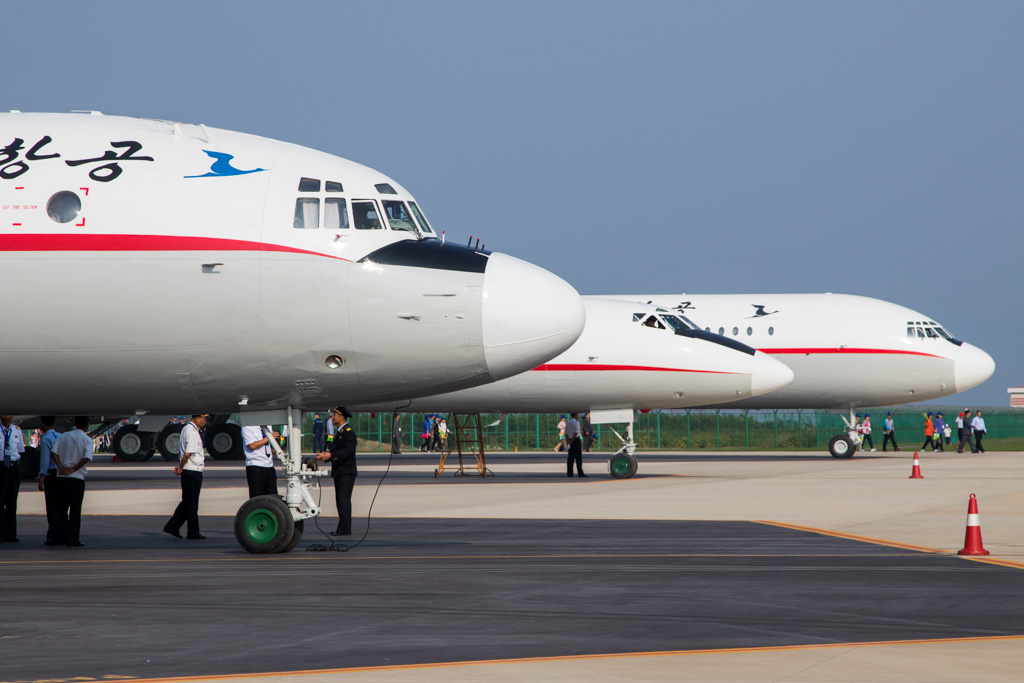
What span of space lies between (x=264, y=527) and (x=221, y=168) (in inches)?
194

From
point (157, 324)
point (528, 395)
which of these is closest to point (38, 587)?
point (157, 324)

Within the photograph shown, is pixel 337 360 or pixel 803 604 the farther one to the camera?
pixel 337 360

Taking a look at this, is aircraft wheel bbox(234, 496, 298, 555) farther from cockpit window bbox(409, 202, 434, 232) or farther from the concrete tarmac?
cockpit window bbox(409, 202, 434, 232)

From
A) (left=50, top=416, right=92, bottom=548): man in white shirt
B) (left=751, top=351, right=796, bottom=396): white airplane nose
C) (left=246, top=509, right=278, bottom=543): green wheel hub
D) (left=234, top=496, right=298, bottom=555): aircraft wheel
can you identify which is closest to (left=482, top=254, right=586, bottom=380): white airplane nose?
(left=234, top=496, right=298, bottom=555): aircraft wheel

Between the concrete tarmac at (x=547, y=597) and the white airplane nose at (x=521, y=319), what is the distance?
2.65 metres

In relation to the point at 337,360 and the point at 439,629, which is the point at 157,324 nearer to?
the point at 337,360

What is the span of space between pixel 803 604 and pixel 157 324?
793 centimetres

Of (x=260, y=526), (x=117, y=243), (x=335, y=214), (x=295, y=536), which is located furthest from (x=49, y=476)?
(x=335, y=214)

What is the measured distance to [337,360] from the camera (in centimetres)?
1445

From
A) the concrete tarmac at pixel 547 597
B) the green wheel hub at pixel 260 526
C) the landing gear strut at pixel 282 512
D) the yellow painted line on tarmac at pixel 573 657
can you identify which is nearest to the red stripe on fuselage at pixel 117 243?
the landing gear strut at pixel 282 512

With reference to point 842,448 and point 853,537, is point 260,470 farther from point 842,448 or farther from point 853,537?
point 842,448

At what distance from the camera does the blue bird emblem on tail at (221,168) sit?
47.4ft

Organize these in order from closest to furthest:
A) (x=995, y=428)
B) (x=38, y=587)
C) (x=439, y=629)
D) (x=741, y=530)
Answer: (x=439, y=629) < (x=38, y=587) < (x=741, y=530) < (x=995, y=428)

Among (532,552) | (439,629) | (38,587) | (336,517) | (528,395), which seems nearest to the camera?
(439,629)
